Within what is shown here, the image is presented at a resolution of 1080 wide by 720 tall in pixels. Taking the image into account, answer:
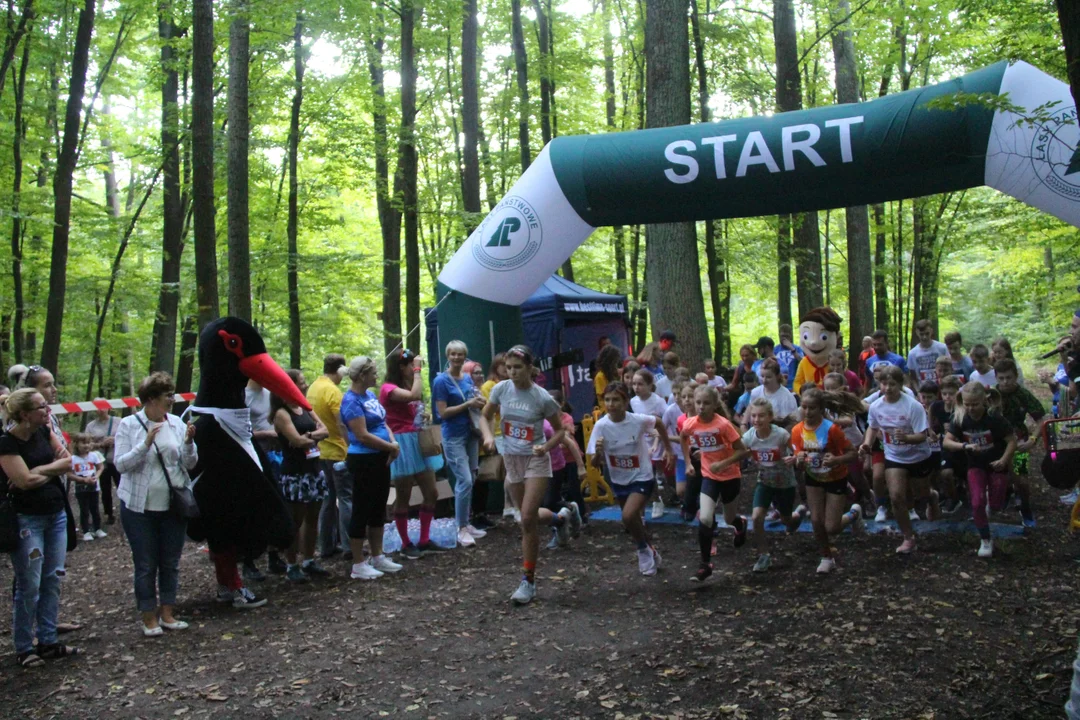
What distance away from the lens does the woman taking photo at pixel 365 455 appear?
753 centimetres

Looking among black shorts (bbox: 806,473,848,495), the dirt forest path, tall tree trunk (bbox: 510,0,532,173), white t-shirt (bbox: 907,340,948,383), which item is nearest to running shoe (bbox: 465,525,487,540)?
the dirt forest path

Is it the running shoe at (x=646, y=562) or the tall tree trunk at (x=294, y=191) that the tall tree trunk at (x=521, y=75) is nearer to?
the tall tree trunk at (x=294, y=191)

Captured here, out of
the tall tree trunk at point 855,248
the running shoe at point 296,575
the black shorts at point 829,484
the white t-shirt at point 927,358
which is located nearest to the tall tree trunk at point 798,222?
the tall tree trunk at point 855,248

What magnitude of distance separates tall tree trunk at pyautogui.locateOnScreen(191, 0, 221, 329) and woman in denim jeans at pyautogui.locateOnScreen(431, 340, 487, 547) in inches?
106

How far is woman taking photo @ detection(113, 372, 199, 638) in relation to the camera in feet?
20.1

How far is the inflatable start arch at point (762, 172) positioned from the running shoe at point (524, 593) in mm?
3982

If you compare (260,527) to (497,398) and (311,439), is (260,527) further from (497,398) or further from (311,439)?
(497,398)

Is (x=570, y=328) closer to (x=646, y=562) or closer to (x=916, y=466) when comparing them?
(x=646, y=562)

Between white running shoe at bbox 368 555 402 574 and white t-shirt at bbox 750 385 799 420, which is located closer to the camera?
white running shoe at bbox 368 555 402 574

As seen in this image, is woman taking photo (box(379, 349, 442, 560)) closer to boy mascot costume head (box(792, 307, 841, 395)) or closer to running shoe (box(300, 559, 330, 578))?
running shoe (box(300, 559, 330, 578))

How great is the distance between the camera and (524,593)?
673 cm

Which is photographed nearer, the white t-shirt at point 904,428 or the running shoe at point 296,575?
the white t-shirt at point 904,428

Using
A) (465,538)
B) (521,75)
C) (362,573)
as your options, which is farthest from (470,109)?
(362,573)

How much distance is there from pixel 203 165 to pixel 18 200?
10125 millimetres
